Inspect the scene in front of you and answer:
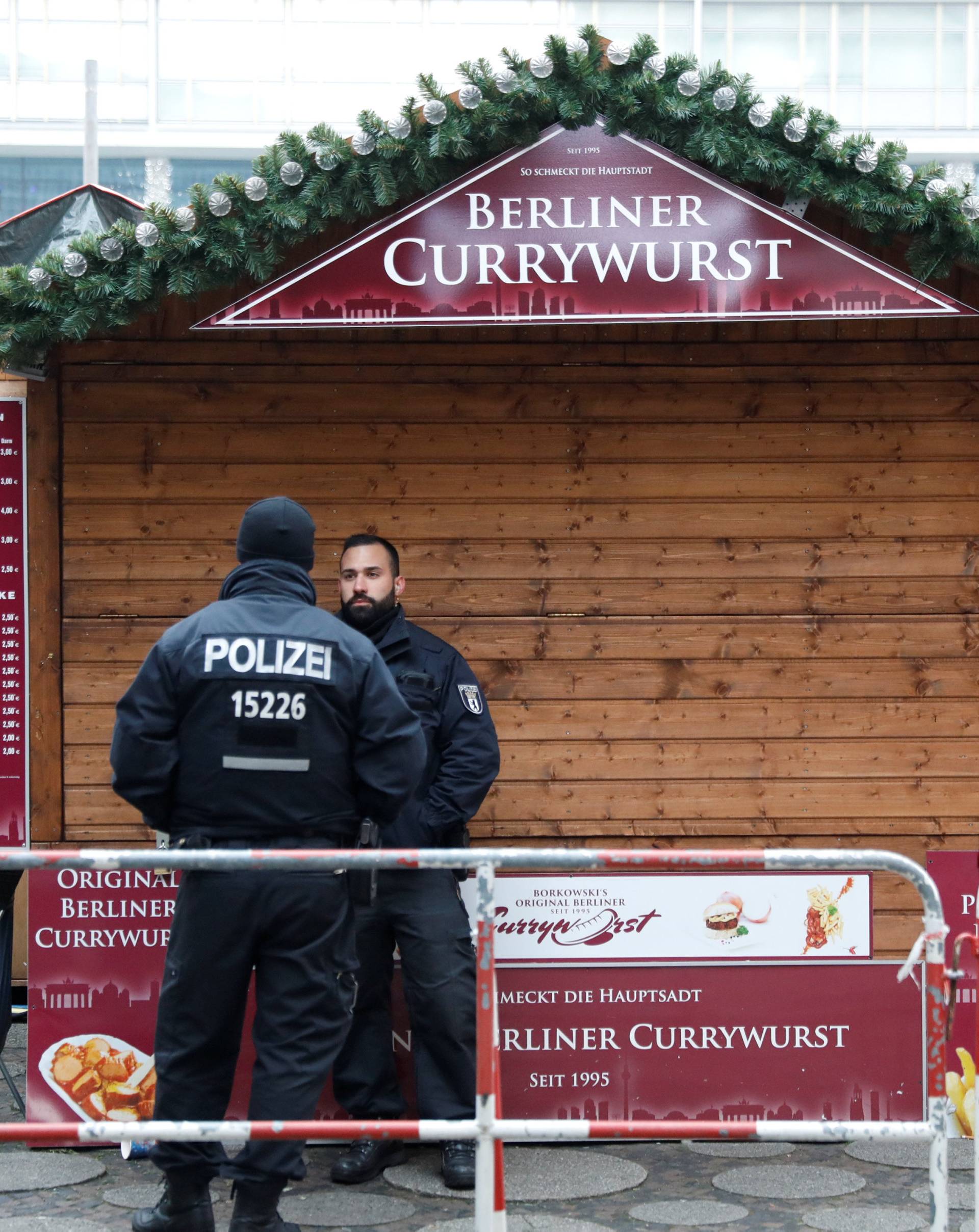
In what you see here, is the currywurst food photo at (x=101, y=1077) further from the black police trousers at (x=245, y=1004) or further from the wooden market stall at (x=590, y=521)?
the black police trousers at (x=245, y=1004)

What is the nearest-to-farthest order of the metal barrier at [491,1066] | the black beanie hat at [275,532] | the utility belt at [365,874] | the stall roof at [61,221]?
the metal barrier at [491,1066]
the black beanie hat at [275,532]
the utility belt at [365,874]
the stall roof at [61,221]

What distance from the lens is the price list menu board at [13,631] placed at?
18.8 ft

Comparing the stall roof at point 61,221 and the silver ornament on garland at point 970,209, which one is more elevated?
the stall roof at point 61,221

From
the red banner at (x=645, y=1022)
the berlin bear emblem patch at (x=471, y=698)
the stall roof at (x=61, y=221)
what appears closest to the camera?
the berlin bear emblem patch at (x=471, y=698)

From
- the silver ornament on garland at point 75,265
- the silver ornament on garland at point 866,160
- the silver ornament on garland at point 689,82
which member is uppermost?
the silver ornament on garland at point 689,82

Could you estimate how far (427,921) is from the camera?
489cm

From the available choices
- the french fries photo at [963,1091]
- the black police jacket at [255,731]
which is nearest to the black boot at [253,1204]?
the black police jacket at [255,731]

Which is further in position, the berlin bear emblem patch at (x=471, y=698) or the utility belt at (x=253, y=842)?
the berlin bear emblem patch at (x=471, y=698)

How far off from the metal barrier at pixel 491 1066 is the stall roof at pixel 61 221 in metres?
4.48

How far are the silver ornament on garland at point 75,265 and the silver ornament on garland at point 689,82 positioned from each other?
2.16 meters

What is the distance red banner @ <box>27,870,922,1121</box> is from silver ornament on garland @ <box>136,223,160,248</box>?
2265mm

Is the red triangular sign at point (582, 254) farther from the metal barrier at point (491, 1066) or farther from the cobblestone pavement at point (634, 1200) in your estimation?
the cobblestone pavement at point (634, 1200)

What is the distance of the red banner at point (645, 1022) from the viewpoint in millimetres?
5184

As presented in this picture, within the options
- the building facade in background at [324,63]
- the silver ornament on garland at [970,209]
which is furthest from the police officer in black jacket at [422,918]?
the building facade in background at [324,63]
